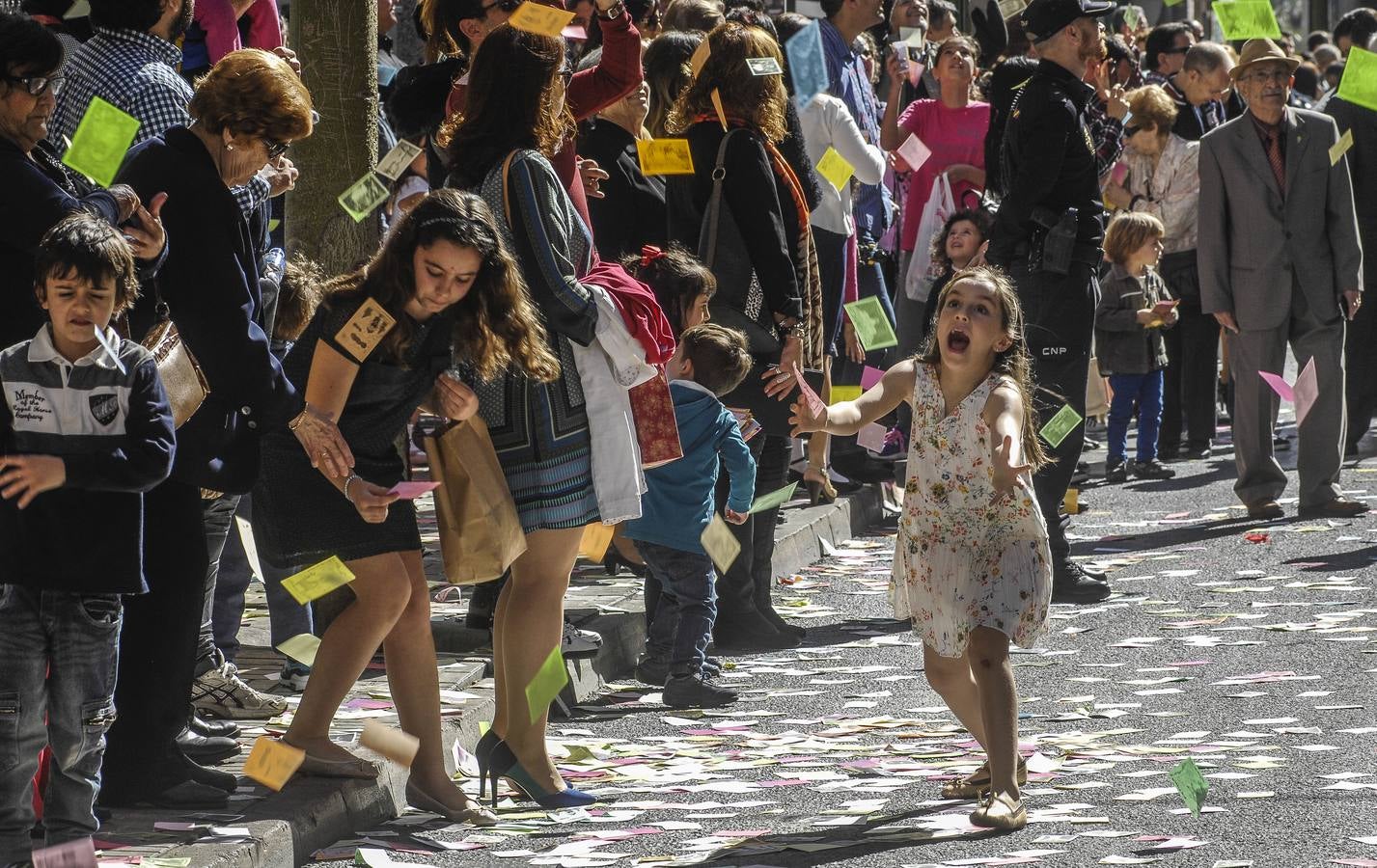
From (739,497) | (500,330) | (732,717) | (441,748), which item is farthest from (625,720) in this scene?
(500,330)

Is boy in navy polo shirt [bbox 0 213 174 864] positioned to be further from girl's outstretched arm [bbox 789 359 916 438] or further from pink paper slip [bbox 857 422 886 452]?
pink paper slip [bbox 857 422 886 452]

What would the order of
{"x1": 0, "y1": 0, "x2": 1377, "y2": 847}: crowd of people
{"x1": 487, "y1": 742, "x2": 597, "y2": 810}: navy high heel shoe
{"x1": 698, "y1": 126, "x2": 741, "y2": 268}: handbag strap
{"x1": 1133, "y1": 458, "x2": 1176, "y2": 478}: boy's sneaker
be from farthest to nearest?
{"x1": 1133, "y1": 458, "x2": 1176, "y2": 478}: boy's sneaker, {"x1": 698, "y1": 126, "x2": 741, "y2": 268}: handbag strap, {"x1": 487, "y1": 742, "x2": 597, "y2": 810}: navy high heel shoe, {"x1": 0, "y1": 0, "x2": 1377, "y2": 847}: crowd of people

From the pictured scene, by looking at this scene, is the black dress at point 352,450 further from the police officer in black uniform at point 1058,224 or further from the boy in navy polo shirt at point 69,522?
the police officer in black uniform at point 1058,224

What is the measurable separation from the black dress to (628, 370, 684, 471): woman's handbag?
1029 millimetres

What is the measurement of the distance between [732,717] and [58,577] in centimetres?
296

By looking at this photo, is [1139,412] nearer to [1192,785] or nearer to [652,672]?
[652,672]

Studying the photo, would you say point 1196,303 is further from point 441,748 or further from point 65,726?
point 65,726

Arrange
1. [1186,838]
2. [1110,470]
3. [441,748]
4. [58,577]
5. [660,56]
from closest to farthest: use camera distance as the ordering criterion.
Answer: [58,577] → [1186,838] → [441,748] → [660,56] → [1110,470]

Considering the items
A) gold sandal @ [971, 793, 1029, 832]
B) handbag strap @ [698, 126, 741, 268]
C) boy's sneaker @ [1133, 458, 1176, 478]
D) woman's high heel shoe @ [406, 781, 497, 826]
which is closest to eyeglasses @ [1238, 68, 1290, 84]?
boy's sneaker @ [1133, 458, 1176, 478]

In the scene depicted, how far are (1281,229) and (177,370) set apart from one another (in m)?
7.32

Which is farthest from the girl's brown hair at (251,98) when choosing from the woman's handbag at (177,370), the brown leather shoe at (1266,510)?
the brown leather shoe at (1266,510)

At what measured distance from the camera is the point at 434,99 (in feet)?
24.2

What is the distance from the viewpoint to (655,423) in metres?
6.53

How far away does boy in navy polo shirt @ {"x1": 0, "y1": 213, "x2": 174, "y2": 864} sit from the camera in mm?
4785
